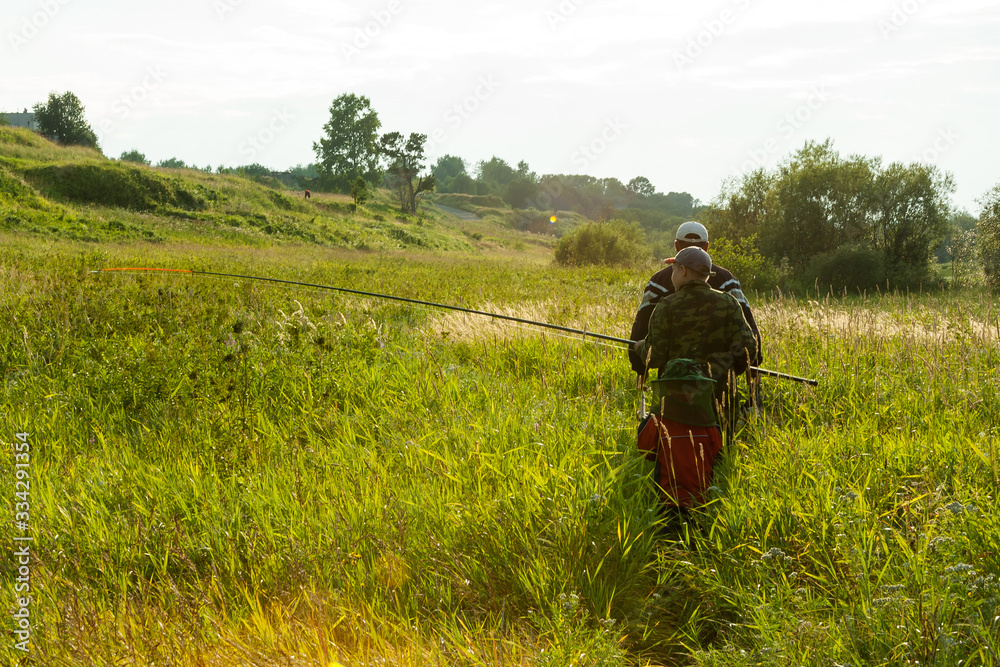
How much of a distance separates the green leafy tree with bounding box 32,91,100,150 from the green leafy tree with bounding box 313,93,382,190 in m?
28.2

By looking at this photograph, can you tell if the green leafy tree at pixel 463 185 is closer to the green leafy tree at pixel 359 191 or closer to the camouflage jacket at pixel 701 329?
the green leafy tree at pixel 359 191

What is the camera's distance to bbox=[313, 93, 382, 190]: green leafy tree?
273ft

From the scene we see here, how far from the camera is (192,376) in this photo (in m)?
5.20

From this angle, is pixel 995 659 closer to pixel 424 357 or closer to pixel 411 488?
pixel 411 488

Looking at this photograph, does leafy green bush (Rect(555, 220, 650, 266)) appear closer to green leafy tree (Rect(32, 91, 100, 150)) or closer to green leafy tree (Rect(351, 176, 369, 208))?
green leafy tree (Rect(351, 176, 369, 208))

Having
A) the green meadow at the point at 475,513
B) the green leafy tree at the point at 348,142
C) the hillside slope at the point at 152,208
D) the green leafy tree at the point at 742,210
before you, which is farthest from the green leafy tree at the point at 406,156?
the green meadow at the point at 475,513

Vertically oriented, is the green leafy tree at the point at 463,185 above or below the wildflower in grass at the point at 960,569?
above

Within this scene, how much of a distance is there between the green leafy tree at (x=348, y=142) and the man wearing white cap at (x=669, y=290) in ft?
271

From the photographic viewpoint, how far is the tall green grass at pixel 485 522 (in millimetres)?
2480

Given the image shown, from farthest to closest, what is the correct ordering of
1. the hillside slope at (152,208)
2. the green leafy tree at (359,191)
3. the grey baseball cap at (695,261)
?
the green leafy tree at (359,191), the hillside slope at (152,208), the grey baseball cap at (695,261)

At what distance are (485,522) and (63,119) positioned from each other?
81.2 meters

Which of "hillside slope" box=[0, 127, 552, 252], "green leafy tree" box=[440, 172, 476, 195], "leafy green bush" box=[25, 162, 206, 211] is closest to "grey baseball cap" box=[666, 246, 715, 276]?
"hillside slope" box=[0, 127, 552, 252]

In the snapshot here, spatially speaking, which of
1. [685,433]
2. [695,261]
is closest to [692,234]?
[695,261]

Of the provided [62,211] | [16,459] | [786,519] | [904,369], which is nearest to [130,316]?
[16,459]
